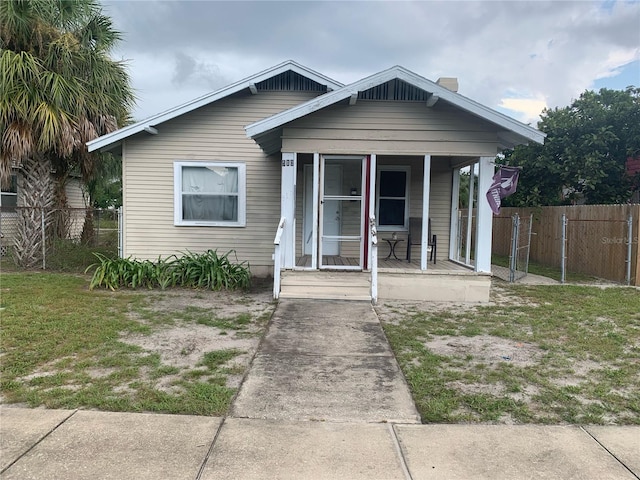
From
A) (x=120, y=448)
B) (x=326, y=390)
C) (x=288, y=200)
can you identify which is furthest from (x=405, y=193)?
(x=120, y=448)

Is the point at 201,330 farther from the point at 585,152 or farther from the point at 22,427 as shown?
the point at 585,152

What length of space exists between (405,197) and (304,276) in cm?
341

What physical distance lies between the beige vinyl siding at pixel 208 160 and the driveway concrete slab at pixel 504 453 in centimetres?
751

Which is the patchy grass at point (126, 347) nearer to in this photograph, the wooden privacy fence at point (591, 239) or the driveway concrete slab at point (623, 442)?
the driveway concrete slab at point (623, 442)

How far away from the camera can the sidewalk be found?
288cm

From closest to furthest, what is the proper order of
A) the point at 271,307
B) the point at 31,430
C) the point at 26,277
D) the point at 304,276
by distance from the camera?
the point at 31,430 < the point at 271,307 < the point at 304,276 < the point at 26,277

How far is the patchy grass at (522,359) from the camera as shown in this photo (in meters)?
3.83

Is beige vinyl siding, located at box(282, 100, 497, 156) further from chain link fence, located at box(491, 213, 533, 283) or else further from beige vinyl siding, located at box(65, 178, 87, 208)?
beige vinyl siding, located at box(65, 178, 87, 208)

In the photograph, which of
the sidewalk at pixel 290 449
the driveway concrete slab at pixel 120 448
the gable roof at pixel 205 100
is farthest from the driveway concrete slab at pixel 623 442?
the gable roof at pixel 205 100

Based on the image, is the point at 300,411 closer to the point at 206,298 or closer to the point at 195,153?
the point at 206,298

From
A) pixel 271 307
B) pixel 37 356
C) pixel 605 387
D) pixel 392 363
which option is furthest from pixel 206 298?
pixel 605 387

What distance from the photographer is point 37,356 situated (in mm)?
4887

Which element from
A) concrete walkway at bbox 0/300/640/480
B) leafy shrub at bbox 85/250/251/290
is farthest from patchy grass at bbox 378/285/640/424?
leafy shrub at bbox 85/250/251/290

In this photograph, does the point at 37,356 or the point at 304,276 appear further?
the point at 304,276
